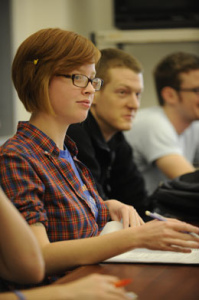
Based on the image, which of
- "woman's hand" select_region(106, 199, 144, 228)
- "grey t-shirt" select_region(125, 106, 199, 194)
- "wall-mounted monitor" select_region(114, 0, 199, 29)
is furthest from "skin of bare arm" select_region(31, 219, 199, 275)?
"wall-mounted monitor" select_region(114, 0, 199, 29)

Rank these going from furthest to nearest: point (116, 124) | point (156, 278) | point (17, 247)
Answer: point (116, 124) < point (156, 278) < point (17, 247)

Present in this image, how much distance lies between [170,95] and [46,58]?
185cm

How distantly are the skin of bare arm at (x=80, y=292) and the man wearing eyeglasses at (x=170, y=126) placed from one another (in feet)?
5.74

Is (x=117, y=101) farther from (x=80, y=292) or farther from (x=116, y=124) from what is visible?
(x=80, y=292)

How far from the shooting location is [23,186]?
1207 mm

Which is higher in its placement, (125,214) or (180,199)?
(125,214)

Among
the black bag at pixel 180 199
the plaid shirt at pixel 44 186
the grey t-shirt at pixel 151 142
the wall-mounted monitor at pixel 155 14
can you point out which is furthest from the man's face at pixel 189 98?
the wall-mounted monitor at pixel 155 14

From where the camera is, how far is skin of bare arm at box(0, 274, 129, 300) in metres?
0.83

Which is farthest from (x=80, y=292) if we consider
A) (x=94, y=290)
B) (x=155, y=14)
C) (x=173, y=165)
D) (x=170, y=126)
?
(x=155, y=14)

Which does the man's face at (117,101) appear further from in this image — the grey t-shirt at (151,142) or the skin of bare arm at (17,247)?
the skin of bare arm at (17,247)

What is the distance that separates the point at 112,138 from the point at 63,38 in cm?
106

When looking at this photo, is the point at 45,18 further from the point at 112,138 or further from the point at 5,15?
the point at 112,138

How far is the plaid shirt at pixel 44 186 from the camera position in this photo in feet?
3.95

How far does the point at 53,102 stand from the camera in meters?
1.38
